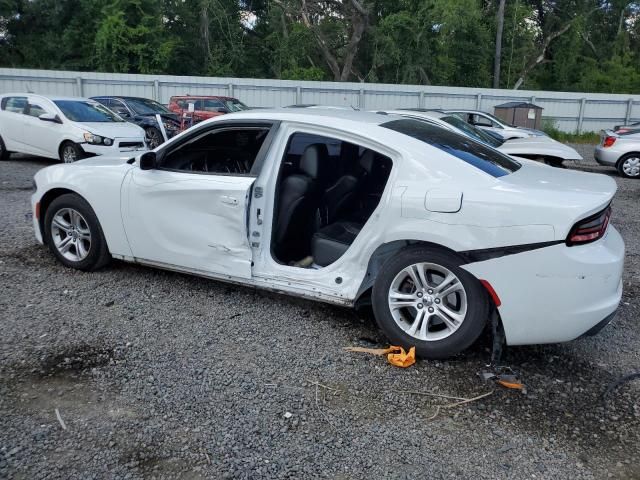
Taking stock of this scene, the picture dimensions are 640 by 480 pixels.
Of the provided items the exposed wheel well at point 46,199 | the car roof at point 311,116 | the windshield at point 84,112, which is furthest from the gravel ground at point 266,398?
the windshield at point 84,112

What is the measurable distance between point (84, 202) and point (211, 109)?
13547 millimetres

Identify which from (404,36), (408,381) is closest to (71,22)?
(404,36)

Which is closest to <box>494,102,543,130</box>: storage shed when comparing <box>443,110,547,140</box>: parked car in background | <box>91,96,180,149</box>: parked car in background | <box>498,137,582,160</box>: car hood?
<box>443,110,547,140</box>: parked car in background

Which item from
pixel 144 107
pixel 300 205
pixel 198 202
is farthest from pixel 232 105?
pixel 300 205

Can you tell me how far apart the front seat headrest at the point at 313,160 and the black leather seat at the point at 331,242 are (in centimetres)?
45

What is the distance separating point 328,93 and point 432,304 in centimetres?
2265

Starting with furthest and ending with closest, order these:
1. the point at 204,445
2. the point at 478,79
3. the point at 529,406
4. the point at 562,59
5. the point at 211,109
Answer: the point at 562,59
the point at 478,79
the point at 211,109
the point at 529,406
the point at 204,445

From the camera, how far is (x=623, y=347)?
163 inches

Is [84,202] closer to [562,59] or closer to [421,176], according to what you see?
[421,176]

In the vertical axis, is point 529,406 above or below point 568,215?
below

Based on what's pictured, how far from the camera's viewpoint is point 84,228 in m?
5.16

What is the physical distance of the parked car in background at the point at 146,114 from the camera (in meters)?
15.7

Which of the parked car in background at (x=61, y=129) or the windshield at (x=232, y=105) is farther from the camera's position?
the windshield at (x=232, y=105)

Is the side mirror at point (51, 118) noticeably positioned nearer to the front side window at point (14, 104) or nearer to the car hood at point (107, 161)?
the front side window at point (14, 104)
